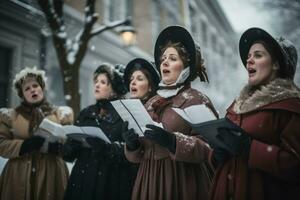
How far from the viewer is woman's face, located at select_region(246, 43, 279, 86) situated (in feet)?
8.98

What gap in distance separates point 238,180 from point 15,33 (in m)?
8.71

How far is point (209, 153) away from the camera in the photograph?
9.46 feet

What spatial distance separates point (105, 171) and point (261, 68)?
1972mm

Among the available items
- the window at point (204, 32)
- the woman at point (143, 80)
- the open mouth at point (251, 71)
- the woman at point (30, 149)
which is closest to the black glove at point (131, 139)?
the woman at point (143, 80)

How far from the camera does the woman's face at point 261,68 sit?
274cm

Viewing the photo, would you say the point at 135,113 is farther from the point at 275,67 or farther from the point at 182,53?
the point at 275,67

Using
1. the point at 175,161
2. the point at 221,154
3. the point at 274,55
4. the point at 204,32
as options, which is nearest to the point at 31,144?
the point at 175,161

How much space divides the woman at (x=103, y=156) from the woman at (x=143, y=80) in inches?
13.9

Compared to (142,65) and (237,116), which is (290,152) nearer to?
(237,116)

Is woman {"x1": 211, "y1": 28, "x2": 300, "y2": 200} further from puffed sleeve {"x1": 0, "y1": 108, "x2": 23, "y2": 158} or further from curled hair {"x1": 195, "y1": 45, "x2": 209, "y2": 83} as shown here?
puffed sleeve {"x1": 0, "y1": 108, "x2": 23, "y2": 158}

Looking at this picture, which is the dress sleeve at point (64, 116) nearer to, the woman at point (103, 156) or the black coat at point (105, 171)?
the woman at point (103, 156)

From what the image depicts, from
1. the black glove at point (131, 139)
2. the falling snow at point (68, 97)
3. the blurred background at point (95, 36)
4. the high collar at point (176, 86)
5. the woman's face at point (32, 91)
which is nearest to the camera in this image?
the black glove at point (131, 139)

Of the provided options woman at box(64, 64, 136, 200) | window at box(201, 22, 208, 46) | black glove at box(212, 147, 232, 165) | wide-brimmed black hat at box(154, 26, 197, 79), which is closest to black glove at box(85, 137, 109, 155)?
woman at box(64, 64, 136, 200)

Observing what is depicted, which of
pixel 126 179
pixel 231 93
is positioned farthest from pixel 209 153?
pixel 231 93
